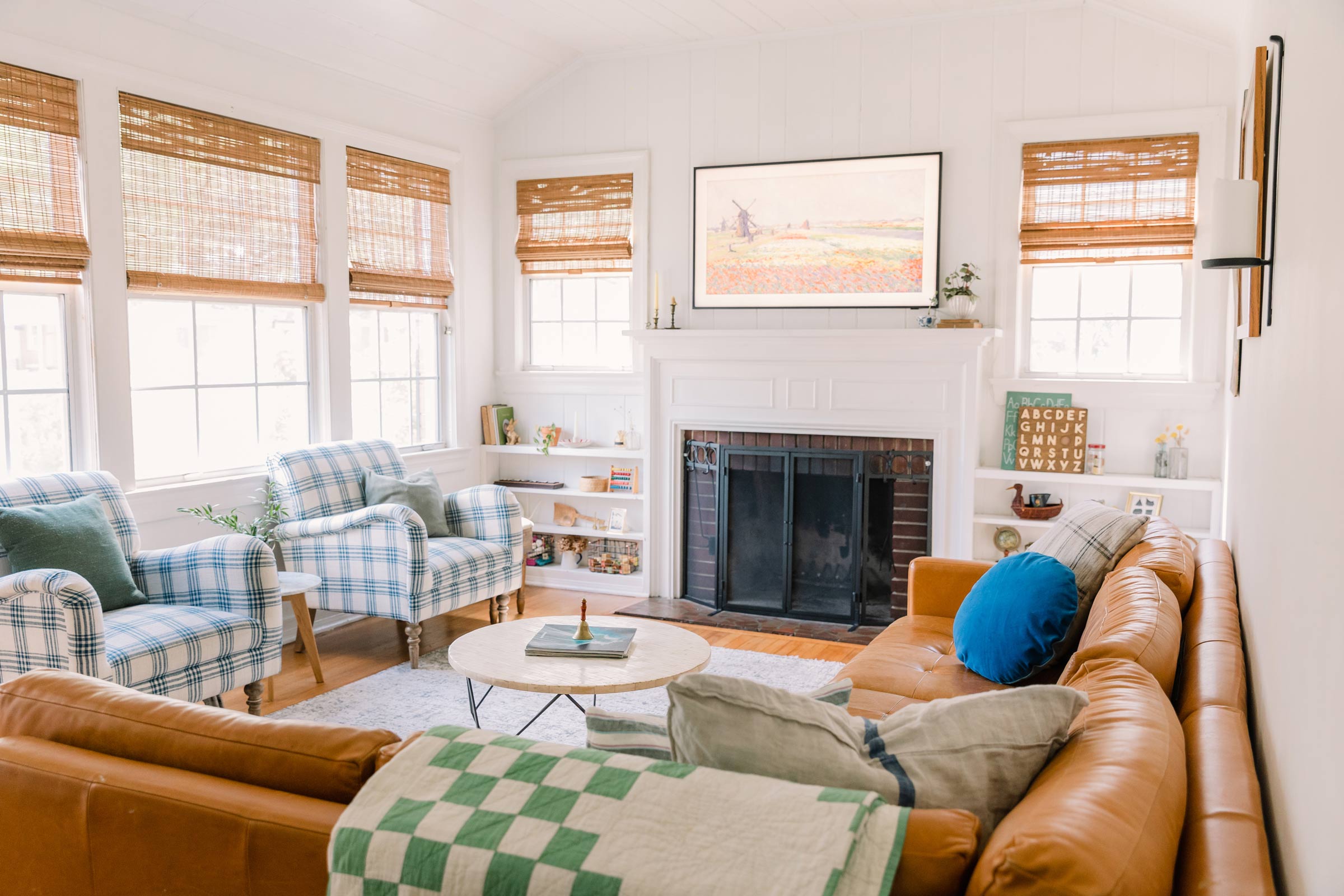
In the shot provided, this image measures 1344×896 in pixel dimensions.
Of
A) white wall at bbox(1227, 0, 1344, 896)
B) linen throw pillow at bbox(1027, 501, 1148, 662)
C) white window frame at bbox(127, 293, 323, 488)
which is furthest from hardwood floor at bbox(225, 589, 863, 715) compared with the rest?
white wall at bbox(1227, 0, 1344, 896)

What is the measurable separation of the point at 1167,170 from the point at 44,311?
4655 mm

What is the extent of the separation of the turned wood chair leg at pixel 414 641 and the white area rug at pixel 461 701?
0.03m

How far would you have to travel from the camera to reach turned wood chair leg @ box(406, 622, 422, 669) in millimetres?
4379

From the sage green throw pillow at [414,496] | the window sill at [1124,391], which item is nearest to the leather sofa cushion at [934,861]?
the sage green throw pillow at [414,496]

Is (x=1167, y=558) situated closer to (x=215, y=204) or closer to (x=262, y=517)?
(x=262, y=517)

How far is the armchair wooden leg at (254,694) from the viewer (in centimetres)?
357

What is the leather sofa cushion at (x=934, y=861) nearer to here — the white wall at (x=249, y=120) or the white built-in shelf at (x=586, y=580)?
the white wall at (x=249, y=120)

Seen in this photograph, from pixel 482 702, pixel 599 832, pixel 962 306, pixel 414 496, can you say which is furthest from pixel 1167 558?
pixel 414 496

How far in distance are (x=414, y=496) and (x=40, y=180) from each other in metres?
1.95

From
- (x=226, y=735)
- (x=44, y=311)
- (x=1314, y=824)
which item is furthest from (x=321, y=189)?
(x=1314, y=824)

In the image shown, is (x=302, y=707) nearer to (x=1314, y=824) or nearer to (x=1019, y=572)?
(x=1019, y=572)

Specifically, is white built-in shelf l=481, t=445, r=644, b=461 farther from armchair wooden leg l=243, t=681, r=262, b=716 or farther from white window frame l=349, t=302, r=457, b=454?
armchair wooden leg l=243, t=681, r=262, b=716

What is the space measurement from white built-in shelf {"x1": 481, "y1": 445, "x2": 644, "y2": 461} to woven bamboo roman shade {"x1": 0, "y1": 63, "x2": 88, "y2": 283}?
8.34 feet

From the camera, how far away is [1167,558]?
2.71 metres
